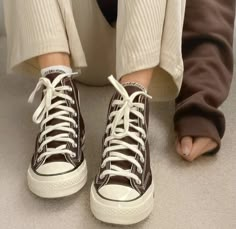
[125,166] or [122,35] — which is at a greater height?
[122,35]

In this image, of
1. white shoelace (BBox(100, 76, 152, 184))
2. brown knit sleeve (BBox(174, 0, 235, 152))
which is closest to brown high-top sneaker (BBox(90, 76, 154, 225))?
→ white shoelace (BBox(100, 76, 152, 184))

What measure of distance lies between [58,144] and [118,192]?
5.0 inches

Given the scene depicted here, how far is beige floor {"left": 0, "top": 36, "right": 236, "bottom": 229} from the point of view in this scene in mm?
685

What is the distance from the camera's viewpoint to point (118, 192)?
0.65 metres

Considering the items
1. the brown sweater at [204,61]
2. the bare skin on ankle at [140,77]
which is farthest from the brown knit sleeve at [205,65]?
the bare skin on ankle at [140,77]

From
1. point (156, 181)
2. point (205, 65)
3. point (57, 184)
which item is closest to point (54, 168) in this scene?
point (57, 184)

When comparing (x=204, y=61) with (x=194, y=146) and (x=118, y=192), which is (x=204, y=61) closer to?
(x=194, y=146)

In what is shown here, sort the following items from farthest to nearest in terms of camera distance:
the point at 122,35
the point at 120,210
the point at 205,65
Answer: the point at 205,65 < the point at 122,35 < the point at 120,210

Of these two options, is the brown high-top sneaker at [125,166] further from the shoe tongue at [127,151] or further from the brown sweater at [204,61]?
the brown sweater at [204,61]

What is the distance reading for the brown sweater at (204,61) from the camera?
0.81 m

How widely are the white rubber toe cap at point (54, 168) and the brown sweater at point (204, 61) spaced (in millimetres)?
223

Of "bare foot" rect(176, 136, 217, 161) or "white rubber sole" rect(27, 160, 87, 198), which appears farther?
"bare foot" rect(176, 136, 217, 161)

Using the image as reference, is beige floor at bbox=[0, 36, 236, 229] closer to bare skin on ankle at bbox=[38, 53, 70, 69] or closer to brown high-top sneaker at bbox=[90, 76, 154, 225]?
brown high-top sneaker at bbox=[90, 76, 154, 225]

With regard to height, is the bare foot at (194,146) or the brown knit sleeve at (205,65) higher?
the brown knit sleeve at (205,65)
